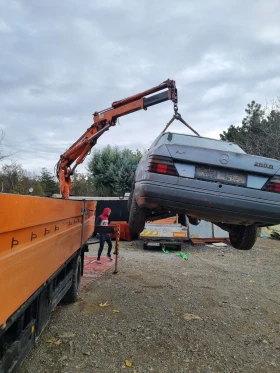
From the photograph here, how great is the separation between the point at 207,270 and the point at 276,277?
1.75 meters

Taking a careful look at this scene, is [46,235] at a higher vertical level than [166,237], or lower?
higher

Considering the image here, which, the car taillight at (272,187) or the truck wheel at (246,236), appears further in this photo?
the truck wheel at (246,236)

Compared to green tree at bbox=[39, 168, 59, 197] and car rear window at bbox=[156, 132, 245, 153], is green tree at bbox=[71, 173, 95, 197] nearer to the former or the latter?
green tree at bbox=[39, 168, 59, 197]

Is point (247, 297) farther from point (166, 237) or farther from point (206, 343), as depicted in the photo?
point (166, 237)

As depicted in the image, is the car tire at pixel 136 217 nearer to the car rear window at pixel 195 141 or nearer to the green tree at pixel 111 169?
the car rear window at pixel 195 141

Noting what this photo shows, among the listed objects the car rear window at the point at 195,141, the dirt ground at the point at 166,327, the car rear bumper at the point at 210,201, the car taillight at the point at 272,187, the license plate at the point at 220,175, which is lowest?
the dirt ground at the point at 166,327

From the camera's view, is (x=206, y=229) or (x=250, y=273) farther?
(x=206, y=229)

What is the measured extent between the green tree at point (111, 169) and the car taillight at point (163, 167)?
74.1 feet

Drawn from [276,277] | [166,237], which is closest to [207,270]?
[276,277]

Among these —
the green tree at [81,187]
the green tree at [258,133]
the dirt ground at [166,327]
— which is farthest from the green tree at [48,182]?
the dirt ground at [166,327]

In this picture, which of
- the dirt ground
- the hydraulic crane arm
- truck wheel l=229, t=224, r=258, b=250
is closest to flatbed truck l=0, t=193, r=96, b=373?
the dirt ground

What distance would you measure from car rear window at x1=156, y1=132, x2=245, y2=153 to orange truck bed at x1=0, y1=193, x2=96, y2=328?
176 cm

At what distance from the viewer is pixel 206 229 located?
1416 cm

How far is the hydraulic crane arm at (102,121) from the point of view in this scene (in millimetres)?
8375
